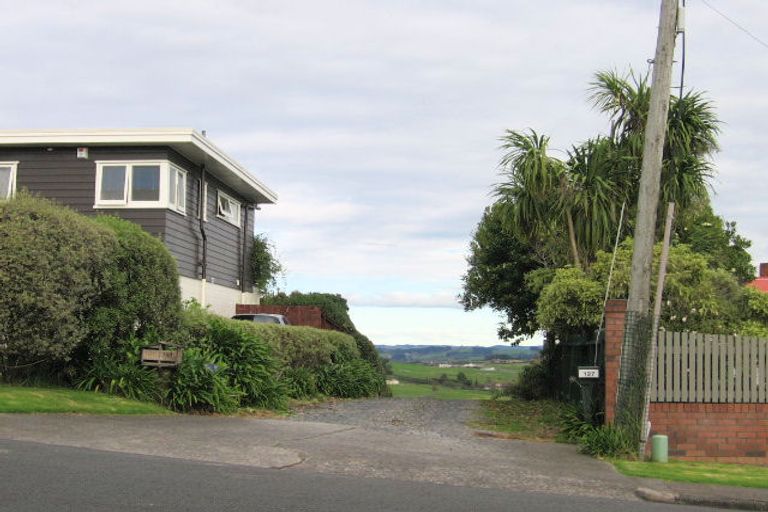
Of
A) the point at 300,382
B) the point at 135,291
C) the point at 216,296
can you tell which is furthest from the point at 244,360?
the point at 216,296

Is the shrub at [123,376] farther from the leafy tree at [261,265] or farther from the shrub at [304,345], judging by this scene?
the leafy tree at [261,265]

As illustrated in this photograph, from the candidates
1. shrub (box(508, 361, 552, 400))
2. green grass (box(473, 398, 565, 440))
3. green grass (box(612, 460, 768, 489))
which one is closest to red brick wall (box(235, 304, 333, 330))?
shrub (box(508, 361, 552, 400))

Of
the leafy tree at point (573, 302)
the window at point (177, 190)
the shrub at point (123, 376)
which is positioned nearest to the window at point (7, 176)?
the window at point (177, 190)

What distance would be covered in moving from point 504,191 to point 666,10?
7320mm

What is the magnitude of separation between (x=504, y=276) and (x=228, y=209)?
8.96 meters

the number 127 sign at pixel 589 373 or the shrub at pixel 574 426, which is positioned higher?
the number 127 sign at pixel 589 373

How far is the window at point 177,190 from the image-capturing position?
22.7 m

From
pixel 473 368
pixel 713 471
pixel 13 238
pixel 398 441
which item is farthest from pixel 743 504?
pixel 473 368

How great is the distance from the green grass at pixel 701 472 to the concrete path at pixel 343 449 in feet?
1.26

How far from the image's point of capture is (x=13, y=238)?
41.8ft

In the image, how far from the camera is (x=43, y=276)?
1288cm

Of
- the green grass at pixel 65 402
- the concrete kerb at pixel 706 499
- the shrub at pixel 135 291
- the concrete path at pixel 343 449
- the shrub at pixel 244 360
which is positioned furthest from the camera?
the shrub at pixel 244 360

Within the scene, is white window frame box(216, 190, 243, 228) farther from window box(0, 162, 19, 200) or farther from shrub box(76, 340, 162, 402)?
shrub box(76, 340, 162, 402)

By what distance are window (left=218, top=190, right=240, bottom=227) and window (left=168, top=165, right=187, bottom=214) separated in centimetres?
287
